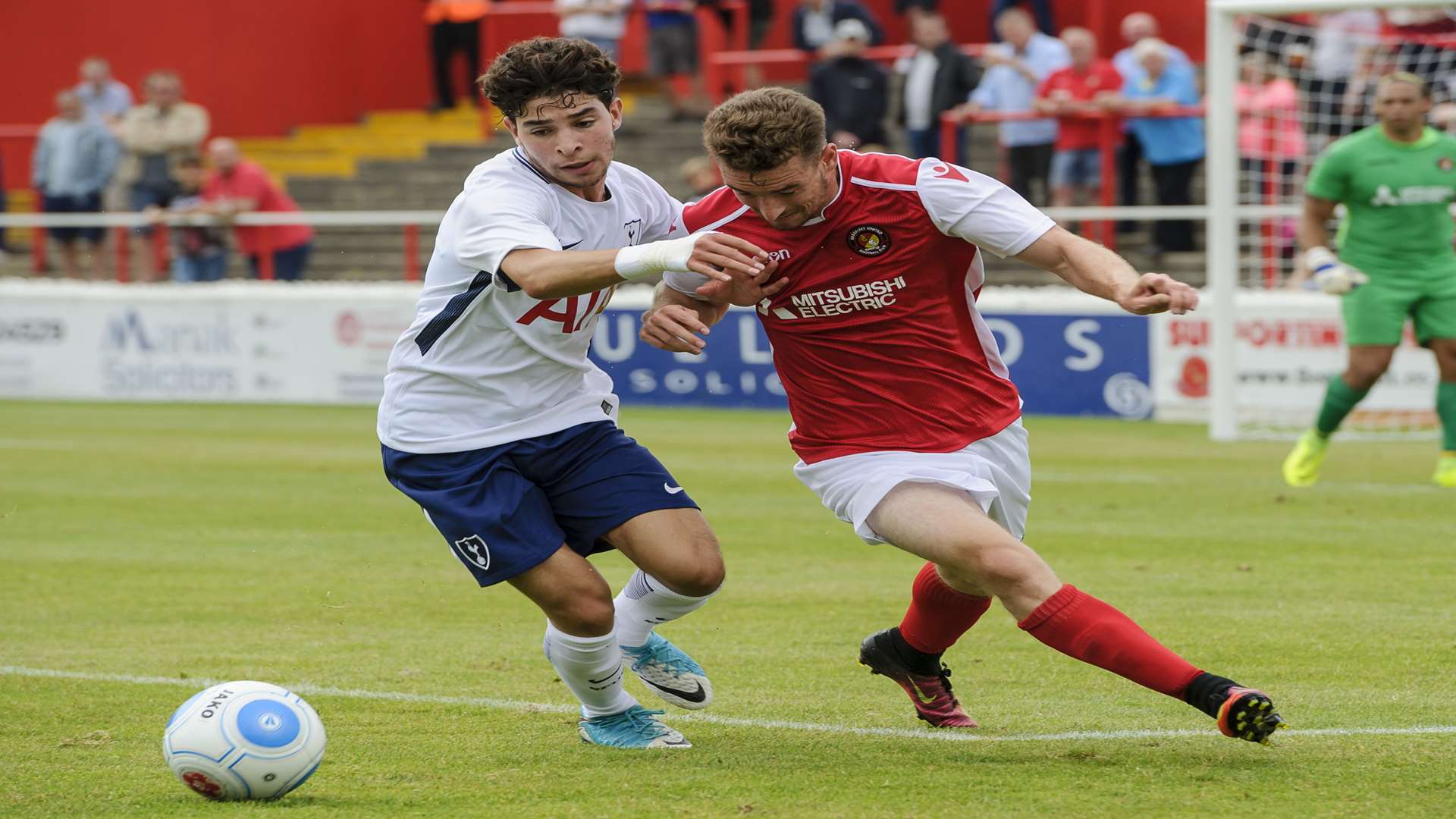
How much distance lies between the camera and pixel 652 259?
495 cm

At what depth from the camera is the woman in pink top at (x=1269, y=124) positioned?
53.4 ft

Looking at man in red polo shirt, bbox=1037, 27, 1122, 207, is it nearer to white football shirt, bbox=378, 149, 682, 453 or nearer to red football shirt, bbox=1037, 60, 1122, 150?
red football shirt, bbox=1037, 60, 1122, 150

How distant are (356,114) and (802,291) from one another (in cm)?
2333

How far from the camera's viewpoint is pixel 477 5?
2472 centimetres

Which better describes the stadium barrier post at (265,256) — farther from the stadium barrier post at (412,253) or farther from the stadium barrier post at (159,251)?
the stadium barrier post at (412,253)

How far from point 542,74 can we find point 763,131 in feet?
2.14

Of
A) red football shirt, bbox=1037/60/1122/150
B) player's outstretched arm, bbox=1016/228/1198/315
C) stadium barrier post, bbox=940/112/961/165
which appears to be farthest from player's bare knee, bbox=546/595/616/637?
stadium barrier post, bbox=940/112/961/165

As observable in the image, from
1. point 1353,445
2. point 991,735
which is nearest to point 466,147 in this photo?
point 1353,445

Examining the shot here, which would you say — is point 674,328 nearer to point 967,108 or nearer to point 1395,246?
point 1395,246

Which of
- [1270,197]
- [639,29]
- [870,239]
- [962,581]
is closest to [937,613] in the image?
[962,581]

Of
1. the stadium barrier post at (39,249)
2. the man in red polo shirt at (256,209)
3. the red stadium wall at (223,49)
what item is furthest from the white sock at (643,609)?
the red stadium wall at (223,49)

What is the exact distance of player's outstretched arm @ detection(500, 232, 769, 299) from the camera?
491 cm

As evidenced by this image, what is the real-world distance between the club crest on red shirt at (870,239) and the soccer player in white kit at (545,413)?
0.88ft

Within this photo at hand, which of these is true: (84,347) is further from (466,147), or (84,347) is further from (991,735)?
(991,735)
